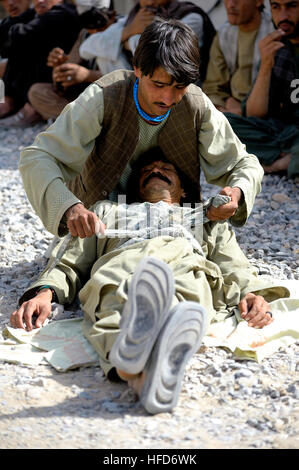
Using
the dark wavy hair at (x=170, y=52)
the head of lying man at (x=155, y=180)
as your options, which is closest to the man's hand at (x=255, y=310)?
the head of lying man at (x=155, y=180)

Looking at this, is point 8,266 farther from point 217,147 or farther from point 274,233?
point 274,233

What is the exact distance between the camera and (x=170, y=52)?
11.4ft

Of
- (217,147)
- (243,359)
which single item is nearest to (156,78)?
(217,147)

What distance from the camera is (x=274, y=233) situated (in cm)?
513

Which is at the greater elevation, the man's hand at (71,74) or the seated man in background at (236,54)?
the seated man in background at (236,54)

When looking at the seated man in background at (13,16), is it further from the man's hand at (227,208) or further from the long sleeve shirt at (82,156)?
the man's hand at (227,208)

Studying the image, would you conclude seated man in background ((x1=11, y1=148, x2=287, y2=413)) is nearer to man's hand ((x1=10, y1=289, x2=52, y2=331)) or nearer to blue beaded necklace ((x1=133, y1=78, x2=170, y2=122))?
man's hand ((x1=10, y1=289, x2=52, y2=331))

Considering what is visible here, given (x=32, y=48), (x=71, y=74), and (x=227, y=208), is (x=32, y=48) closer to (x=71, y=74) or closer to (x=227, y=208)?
(x=71, y=74)

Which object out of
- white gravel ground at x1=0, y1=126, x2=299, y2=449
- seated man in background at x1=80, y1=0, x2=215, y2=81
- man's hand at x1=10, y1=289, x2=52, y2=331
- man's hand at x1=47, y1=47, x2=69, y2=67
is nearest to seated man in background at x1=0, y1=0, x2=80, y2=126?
man's hand at x1=47, y1=47, x2=69, y2=67

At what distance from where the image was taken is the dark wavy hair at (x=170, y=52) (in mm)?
3451

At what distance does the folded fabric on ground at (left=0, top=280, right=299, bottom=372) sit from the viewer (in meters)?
3.27

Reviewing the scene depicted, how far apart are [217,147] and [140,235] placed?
0.66m

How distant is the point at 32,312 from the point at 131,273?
57 centimetres
